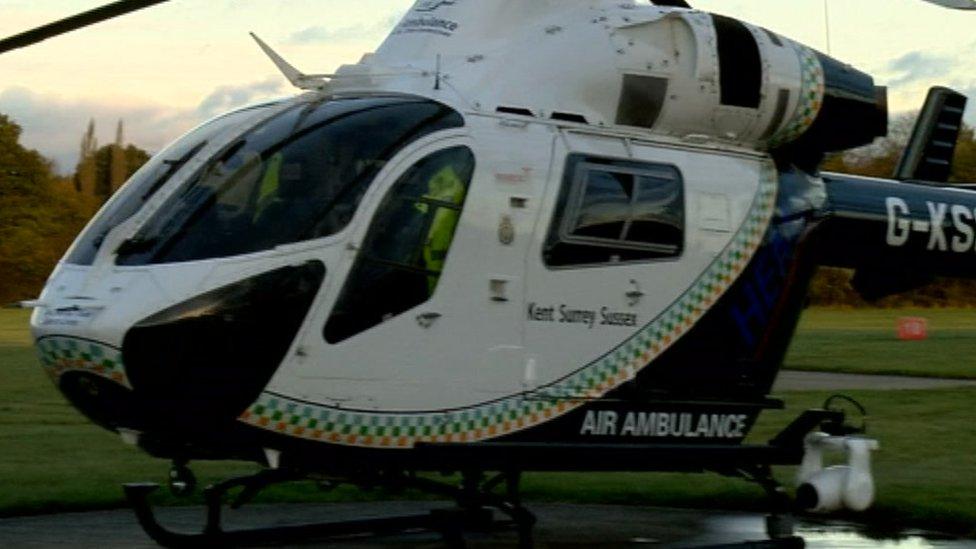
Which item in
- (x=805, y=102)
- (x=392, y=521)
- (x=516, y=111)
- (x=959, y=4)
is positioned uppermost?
(x=959, y=4)

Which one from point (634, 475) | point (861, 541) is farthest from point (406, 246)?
point (634, 475)

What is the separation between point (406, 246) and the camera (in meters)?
8.63

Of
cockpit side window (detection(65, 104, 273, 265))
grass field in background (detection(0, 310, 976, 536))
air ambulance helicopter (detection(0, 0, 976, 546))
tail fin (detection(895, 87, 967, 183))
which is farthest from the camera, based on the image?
tail fin (detection(895, 87, 967, 183))

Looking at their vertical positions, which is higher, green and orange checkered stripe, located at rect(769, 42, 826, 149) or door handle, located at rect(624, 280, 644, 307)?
green and orange checkered stripe, located at rect(769, 42, 826, 149)

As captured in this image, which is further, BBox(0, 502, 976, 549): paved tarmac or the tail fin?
the tail fin

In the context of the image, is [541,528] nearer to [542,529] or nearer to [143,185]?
[542,529]

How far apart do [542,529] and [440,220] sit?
2.80 meters

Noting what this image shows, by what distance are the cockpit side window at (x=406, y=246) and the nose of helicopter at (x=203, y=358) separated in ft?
0.80

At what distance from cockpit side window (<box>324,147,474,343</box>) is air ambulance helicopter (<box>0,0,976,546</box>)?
1 centimetres

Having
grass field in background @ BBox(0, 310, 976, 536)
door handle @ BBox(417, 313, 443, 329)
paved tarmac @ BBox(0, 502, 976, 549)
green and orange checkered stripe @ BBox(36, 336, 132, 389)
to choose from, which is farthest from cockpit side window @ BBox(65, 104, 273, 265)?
grass field in background @ BBox(0, 310, 976, 536)

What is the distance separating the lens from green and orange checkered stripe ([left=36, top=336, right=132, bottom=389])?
8.00 meters

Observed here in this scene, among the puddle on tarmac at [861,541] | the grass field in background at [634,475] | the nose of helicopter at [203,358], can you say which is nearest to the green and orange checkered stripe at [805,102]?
the puddle on tarmac at [861,541]

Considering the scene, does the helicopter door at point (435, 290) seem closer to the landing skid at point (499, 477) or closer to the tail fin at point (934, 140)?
the landing skid at point (499, 477)

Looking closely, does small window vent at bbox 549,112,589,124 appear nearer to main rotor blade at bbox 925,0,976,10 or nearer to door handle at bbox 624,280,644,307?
door handle at bbox 624,280,644,307
